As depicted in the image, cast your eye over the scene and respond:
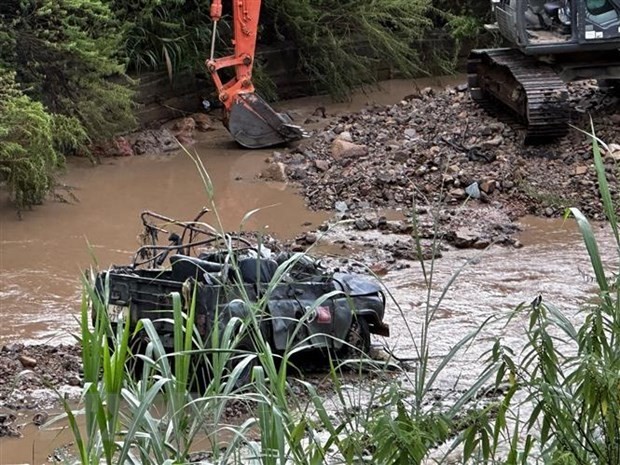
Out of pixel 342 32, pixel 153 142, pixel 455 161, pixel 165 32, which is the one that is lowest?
pixel 153 142

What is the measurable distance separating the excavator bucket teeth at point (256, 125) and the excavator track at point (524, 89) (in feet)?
7.16

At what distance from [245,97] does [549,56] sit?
3.23 meters

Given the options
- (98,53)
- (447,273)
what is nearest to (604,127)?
(447,273)

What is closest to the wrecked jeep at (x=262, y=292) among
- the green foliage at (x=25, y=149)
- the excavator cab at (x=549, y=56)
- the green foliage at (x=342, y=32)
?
the green foliage at (x=25, y=149)

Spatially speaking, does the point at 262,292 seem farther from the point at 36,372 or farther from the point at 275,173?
the point at 275,173

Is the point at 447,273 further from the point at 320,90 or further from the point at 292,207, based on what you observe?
the point at 320,90

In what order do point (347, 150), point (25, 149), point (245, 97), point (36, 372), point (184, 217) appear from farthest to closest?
1. point (245, 97)
2. point (347, 150)
3. point (184, 217)
4. point (25, 149)
5. point (36, 372)

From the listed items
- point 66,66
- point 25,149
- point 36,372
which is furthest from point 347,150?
point 36,372

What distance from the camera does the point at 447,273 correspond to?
8.74 meters

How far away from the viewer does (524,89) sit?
1193 cm

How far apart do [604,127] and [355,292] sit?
6.37 metres

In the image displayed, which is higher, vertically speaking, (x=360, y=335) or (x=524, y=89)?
(x=524, y=89)

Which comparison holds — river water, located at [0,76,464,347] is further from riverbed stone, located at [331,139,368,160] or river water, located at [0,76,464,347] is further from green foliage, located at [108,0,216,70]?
green foliage, located at [108,0,216,70]

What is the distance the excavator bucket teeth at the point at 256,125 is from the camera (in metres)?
13.3
